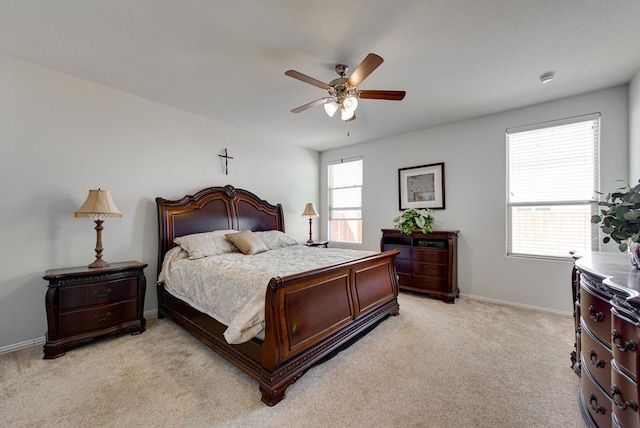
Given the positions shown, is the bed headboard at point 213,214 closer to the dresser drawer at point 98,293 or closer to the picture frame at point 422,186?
the dresser drawer at point 98,293

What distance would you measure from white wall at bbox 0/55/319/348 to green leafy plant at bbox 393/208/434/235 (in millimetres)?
3016

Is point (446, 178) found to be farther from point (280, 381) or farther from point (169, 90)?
point (169, 90)

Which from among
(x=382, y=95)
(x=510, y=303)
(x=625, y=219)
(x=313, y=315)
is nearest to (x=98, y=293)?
(x=313, y=315)

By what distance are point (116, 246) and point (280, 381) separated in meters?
2.57

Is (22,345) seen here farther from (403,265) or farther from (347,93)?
(403,265)

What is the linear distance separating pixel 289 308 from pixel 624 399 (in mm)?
1694

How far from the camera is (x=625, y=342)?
109cm

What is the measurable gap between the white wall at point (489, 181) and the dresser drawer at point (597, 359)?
2222 millimetres

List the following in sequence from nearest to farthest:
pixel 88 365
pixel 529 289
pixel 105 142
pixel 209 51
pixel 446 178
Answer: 1. pixel 88 365
2. pixel 209 51
3. pixel 105 142
4. pixel 529 289
5. pixel 446 178

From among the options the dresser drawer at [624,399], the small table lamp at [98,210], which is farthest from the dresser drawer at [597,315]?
the small table lamp at [98,210]

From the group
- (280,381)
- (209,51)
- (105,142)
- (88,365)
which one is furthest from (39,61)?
(280,381)

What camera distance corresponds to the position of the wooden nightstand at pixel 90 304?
92.6 inches

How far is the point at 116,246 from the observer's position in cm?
310

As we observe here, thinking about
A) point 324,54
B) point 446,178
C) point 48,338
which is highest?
point 324,54
